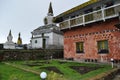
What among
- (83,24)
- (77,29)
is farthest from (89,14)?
(77,29)

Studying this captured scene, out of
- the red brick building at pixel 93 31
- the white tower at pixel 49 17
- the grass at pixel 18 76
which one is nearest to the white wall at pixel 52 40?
the white tower at pixel 49 17

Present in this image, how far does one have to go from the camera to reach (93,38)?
688 inches

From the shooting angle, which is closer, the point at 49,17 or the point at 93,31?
the point at 93,31

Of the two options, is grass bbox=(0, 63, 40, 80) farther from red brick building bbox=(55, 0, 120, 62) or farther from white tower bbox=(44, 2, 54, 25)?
white tower bbox=(44, 2, 54, 25)

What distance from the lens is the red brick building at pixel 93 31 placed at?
15.3 meters

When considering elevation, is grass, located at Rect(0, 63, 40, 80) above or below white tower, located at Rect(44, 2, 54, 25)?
below

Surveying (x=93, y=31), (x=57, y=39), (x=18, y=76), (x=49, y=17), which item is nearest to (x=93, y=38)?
(x=93, y=31)

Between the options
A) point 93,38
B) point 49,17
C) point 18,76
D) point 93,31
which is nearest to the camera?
point 18,76

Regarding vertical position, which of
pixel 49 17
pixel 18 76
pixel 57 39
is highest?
pixel 49 17

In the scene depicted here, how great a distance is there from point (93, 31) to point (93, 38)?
795mm

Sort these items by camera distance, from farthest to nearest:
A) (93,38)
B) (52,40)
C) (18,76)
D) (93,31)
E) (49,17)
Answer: (49,17) → (52,40) → (93,31) → (93,38) → (18,76)

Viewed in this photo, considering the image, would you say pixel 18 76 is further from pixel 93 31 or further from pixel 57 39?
pixel 57 39

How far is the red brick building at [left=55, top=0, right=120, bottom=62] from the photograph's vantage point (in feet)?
50.2

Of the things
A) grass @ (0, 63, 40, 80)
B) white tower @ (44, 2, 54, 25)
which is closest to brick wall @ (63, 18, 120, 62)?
grass @ (0, 63, 40, 80)
